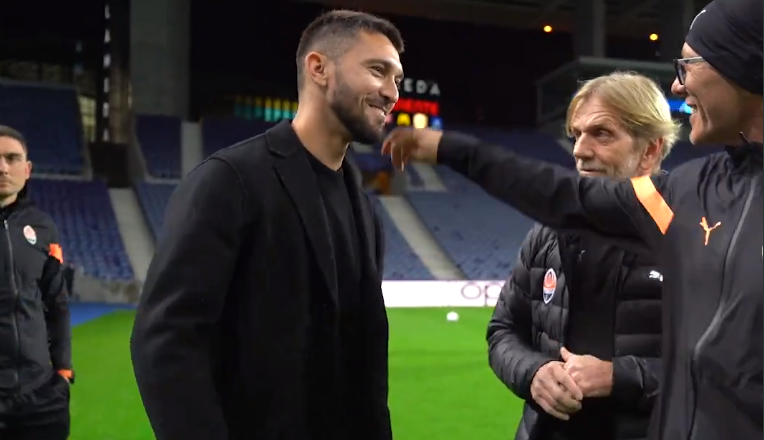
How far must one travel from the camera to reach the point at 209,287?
1.56 meters

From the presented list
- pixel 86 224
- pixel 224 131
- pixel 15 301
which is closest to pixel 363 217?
pixel 15 301

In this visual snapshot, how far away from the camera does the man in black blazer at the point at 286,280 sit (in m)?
1.55

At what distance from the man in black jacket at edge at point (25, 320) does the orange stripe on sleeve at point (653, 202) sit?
2657 mm

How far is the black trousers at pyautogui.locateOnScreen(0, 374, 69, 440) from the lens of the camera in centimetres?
294

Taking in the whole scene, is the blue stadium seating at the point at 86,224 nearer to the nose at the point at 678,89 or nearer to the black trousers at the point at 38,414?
the black trousers at the point at 38,414

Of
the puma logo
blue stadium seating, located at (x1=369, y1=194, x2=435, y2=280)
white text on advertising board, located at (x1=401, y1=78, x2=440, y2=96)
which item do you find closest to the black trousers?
the puma logo

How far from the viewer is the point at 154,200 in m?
19.2

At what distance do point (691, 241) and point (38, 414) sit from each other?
9.16 feet

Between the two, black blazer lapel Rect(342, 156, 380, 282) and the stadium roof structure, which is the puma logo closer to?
black blazer lapel Rect(342, 156, 380, 282)

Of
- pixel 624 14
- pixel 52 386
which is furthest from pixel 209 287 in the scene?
pixel 624 14

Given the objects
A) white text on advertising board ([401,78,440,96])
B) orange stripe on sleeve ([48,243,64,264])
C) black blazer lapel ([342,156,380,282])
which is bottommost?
white text on advertising board ([401,78,440,96])

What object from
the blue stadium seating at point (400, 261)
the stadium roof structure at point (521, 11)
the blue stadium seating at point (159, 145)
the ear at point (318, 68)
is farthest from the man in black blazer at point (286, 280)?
the stadium roof structure at point (521, 11)

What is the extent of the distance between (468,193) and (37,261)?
20885 millimetres

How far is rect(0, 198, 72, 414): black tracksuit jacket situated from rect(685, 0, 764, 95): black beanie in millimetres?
2876
